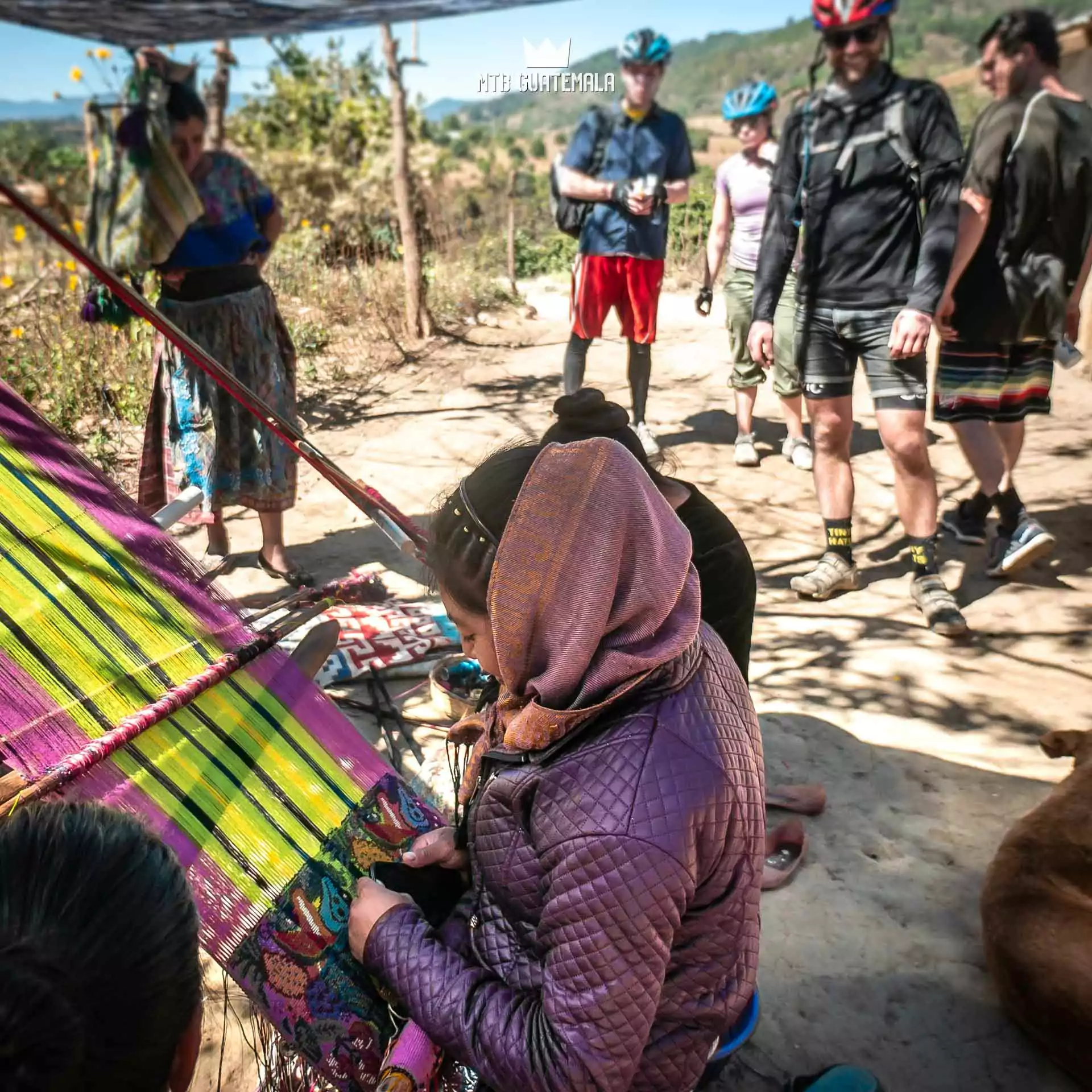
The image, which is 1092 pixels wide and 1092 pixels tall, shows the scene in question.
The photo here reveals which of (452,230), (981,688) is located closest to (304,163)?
(452,230)

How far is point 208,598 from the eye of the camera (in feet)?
5.73

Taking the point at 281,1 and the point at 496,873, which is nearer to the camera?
the point at 496,873

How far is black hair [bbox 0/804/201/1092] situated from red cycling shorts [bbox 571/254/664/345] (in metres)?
4.59

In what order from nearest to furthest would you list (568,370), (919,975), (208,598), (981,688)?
(208,598) < (919,975) < (981,688) < (568,370)

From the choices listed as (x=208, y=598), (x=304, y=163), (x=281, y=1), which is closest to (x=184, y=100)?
(x=281, y=1)

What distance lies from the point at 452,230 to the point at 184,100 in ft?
28.0

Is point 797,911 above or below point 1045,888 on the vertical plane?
below

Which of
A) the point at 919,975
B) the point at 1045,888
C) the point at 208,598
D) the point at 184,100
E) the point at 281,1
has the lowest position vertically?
the point at 919,975

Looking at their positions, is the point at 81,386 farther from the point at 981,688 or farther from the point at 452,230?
the point at 452,230

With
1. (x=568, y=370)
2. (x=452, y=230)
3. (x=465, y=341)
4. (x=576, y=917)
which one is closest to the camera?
(x=576, y=917)

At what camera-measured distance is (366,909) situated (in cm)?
140

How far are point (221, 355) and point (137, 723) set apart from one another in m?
2.39

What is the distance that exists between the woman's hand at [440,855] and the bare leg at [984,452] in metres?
3.24

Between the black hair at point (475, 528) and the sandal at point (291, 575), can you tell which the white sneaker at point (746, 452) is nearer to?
the sandal at point (291, 575)
